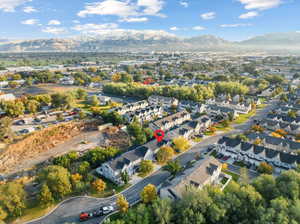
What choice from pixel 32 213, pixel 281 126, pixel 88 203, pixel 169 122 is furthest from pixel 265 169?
pixel 32 213

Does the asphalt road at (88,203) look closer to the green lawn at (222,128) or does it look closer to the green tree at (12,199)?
the green tree at (12,199)

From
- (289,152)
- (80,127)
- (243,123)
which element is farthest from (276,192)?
(80,127)

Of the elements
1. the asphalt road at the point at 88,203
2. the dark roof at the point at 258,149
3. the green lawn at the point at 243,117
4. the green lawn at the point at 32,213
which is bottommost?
the green lawn at the point at 32,213

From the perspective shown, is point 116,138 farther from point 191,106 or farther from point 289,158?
point 289,158

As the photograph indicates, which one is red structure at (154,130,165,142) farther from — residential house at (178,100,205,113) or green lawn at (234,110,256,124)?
green lawn at (234,110,256,124)

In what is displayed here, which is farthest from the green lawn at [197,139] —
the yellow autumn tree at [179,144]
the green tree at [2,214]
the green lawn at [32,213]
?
the green tree at [2,214]

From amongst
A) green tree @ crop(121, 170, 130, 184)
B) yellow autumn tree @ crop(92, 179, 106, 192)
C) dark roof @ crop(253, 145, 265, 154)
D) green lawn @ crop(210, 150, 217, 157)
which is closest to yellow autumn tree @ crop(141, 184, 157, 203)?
green tree @ crop(121, 170, 130, 184)

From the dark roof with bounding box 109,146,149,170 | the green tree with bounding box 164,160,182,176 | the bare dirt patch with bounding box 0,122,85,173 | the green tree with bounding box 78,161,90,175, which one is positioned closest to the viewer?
the green tree with bounding box 78,161,90,175

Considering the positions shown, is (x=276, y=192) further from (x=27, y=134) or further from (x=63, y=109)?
(x=63, y=109)
